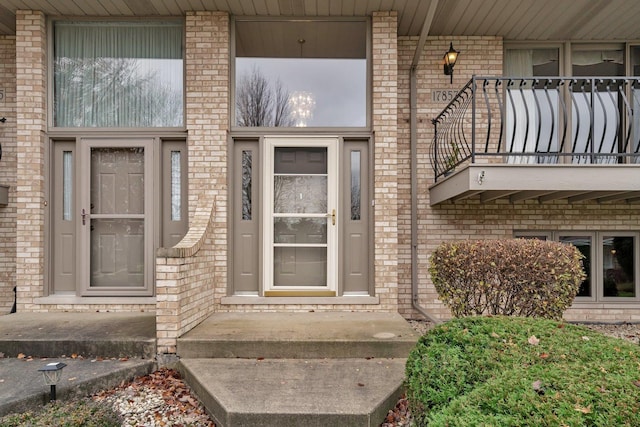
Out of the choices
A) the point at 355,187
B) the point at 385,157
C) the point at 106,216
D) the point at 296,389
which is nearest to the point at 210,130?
the point at 106,216

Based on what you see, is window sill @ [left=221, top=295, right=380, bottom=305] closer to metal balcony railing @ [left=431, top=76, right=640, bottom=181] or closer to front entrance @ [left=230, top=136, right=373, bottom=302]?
front entrance @ [left=230, top=136, right=373, bottom=302]

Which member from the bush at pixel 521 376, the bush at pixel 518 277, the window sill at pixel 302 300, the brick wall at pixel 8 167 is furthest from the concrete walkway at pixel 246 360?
the brick wall at pixel 8 167

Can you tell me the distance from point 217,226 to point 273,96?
1891 millimetres

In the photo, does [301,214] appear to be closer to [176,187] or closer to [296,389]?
[176,187]

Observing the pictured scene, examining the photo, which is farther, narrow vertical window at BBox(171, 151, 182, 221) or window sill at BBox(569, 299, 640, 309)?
window sill at BBox(569, 299, 640, 309)

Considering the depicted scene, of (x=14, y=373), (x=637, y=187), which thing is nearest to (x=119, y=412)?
(x=14, y=373)

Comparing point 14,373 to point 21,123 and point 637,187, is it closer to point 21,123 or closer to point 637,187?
point 21,123

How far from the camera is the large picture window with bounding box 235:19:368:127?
4988 millimetres

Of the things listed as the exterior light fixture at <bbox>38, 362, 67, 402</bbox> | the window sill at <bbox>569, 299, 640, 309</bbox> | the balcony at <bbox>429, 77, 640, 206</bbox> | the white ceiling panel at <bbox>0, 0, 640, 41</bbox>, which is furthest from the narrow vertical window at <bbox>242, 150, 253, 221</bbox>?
the window sill at <bbox>569, 299, 640, 309</bbox>

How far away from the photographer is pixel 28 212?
4719mm

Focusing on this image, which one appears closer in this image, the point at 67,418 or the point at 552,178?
the point at 67,418

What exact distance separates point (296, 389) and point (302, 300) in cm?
186

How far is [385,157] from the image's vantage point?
15.6 ft

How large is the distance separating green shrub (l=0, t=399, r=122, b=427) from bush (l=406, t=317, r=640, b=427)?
77.0 inches
